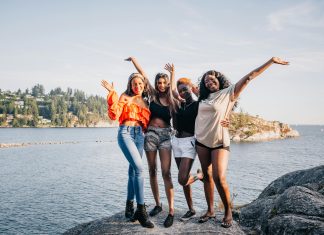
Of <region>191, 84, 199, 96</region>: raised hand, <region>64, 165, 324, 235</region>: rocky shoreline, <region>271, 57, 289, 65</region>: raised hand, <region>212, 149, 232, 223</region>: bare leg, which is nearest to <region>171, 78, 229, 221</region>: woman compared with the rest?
<region>191, 84, 199, 96</region>: raised hand

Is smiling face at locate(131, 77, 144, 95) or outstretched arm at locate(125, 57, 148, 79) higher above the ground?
outstretched arm at locate(125, 57, 148, 79)

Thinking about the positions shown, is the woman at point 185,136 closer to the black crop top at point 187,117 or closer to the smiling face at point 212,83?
the black crop top at point 187,117

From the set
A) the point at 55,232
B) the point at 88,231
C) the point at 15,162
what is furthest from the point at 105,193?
the point at 15,162

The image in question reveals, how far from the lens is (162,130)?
740 cm

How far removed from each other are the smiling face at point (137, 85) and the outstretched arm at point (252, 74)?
219cm

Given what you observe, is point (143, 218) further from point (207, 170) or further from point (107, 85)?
point (107, 85)

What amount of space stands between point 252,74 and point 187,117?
1731 millimetres

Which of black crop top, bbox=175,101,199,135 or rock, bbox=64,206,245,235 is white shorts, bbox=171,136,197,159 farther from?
rock, bbox=64,206,245,235

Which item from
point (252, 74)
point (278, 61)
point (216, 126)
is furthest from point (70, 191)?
point (278, 61)

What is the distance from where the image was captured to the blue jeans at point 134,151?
7.00 meters

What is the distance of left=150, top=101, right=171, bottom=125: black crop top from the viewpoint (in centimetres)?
745

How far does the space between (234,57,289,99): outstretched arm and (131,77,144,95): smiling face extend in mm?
2187

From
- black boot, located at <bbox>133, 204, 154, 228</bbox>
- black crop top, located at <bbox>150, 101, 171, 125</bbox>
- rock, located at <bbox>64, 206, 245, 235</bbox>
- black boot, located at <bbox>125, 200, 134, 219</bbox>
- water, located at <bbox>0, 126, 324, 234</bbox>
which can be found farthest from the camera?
water, located at <bbox>0, 126, 324, 234</bbox>

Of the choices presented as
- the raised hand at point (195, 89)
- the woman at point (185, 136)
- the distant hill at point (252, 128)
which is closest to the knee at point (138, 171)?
the woman at point (185, 136)
